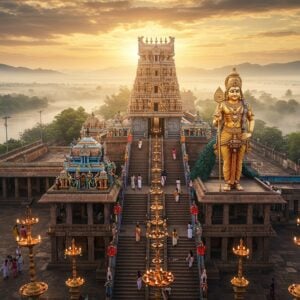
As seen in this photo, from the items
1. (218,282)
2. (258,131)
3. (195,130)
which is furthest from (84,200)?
(258,131)

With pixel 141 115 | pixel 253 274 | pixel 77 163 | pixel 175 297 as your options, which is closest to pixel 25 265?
pixel 77 163

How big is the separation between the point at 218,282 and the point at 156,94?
25359 mm

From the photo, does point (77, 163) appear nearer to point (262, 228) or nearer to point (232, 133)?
point (232, 133)

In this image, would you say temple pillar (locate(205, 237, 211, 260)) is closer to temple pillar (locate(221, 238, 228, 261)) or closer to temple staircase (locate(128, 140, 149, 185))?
temple pillar (locate(221, 238, 228, 261))

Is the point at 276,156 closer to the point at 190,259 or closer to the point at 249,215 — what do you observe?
the point at 249,215

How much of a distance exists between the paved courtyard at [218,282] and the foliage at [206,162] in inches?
293

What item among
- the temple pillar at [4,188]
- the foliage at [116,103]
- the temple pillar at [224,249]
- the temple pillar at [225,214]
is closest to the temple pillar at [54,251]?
the temple pillar at [224,249]

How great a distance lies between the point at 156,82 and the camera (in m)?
50.8

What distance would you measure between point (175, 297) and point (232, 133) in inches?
452

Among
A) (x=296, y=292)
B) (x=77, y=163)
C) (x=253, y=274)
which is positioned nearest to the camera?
(x=296, y=292)

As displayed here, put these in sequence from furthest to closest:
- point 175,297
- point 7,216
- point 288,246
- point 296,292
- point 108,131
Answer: point 108,131 → point 7,216 → point 288,246 → point 175,297 → point 296,292

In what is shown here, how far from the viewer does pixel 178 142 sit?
45.8m

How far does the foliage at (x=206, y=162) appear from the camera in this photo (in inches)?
1387

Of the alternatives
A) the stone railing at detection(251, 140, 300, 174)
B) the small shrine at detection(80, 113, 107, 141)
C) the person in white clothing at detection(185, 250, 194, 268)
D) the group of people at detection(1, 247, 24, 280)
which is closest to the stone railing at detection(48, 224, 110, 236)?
the group of people at detection(1, 247, 24, 280)
